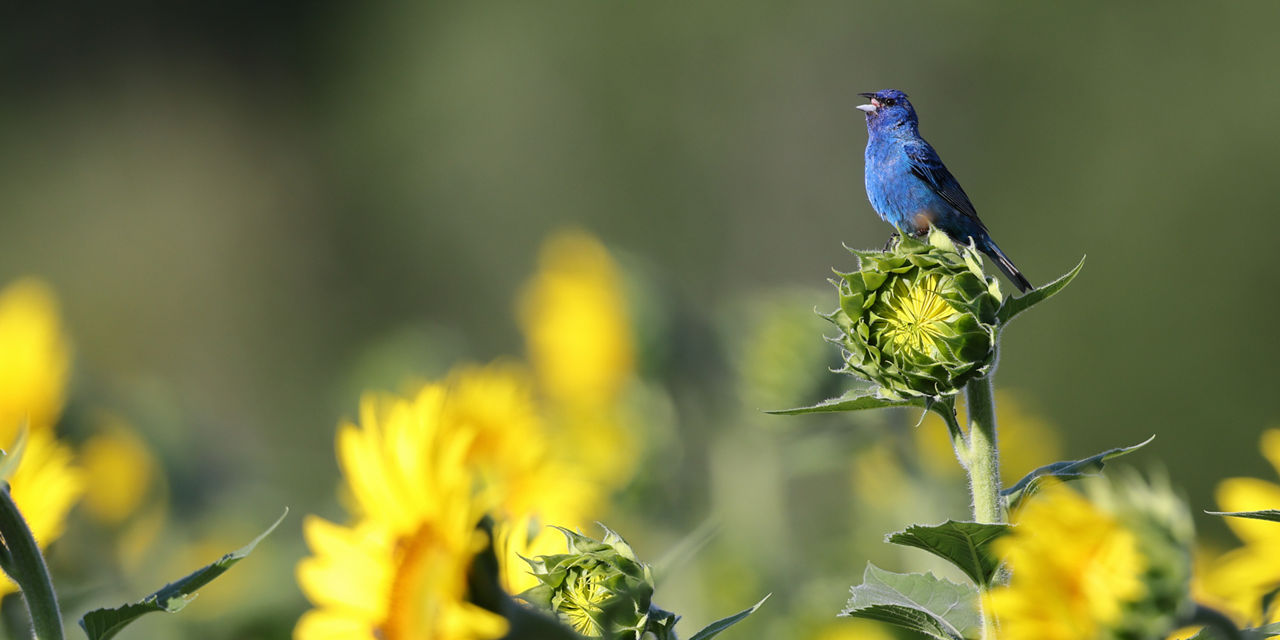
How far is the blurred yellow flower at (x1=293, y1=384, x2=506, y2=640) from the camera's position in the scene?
21.8 inches

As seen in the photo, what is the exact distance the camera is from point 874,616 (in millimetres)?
583

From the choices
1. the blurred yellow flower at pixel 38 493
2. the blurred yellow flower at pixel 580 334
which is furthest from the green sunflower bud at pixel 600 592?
the blurred yellow flower at pixel 580 334

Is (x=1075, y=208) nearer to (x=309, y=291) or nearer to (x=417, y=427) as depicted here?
(x=309, y=291)

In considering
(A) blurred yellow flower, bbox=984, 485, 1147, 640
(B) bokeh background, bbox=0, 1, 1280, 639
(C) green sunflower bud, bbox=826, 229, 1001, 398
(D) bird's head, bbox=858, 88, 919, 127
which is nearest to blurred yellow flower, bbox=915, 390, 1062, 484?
(B) bokeh background, bbox=0, 1, 1280, 639

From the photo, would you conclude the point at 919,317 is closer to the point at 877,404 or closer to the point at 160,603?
the point at 877,404

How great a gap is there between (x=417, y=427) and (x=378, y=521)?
0.16ft

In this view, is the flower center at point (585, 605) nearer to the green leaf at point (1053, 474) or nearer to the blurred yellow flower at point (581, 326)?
the green leaf at point (1053, 474)

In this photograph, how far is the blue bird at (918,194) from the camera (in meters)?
0.88

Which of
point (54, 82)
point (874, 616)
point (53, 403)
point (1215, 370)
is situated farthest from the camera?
point (54, 82)

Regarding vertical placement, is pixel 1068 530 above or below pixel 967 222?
below

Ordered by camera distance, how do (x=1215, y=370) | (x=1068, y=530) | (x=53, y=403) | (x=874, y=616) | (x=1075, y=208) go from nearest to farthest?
(x=1068, y=530) < (x=874, y=616) < (x=53, y=403) < (x=1215, y=370) < (x=1075, y=208)

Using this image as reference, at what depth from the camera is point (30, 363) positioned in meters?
1.40

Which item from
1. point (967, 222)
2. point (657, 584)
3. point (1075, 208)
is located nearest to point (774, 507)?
point (967, 222)

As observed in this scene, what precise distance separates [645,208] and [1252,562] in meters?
9.10
